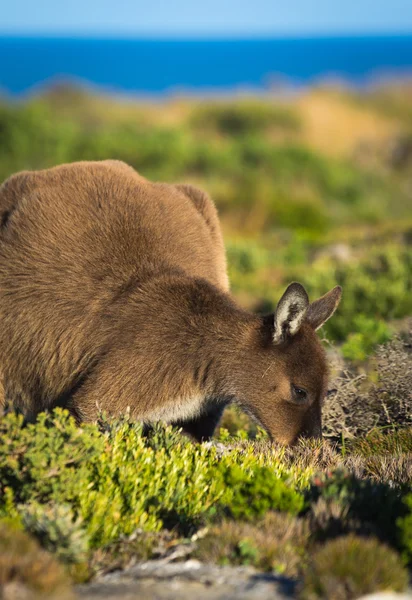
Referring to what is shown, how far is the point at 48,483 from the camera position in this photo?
171 inches

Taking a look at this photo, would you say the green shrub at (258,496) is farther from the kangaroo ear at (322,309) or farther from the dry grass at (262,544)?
the kangaroo ear at (322,309)

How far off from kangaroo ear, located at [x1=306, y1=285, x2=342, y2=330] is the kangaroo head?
31mm

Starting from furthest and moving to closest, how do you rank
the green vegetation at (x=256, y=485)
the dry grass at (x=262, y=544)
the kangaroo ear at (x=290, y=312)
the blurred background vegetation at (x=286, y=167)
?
the blurred background vegetation at (x=286, y=167) < the kangaroo ear at (x=290, y=312) < the dry grass at (x=262, y=544) < the green vegetation at (x=256, y=485)

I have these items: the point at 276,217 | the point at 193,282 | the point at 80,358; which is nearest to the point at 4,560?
the point at 80,358

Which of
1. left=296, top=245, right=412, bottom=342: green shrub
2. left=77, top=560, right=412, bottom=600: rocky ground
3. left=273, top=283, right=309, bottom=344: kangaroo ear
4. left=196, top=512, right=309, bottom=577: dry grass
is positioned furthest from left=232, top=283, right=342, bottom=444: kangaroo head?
left=296, top=245, right=412, bottom=342: green shrub

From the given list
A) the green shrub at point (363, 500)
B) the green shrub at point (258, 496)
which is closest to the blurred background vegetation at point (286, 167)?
the green shrub at point (363, 500)

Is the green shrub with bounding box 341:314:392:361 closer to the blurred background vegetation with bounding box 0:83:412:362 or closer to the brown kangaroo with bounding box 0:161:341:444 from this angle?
the blurred background vegetation with bounding box 0:83:412:362

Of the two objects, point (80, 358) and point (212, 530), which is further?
point (80, 358)

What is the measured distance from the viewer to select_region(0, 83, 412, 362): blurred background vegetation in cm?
1247

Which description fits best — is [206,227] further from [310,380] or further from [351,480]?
[351,480]

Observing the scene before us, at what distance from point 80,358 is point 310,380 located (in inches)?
65.4

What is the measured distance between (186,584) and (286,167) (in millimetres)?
28544

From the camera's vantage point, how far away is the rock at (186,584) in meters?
3.48

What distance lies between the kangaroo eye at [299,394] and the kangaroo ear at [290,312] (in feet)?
1.13
